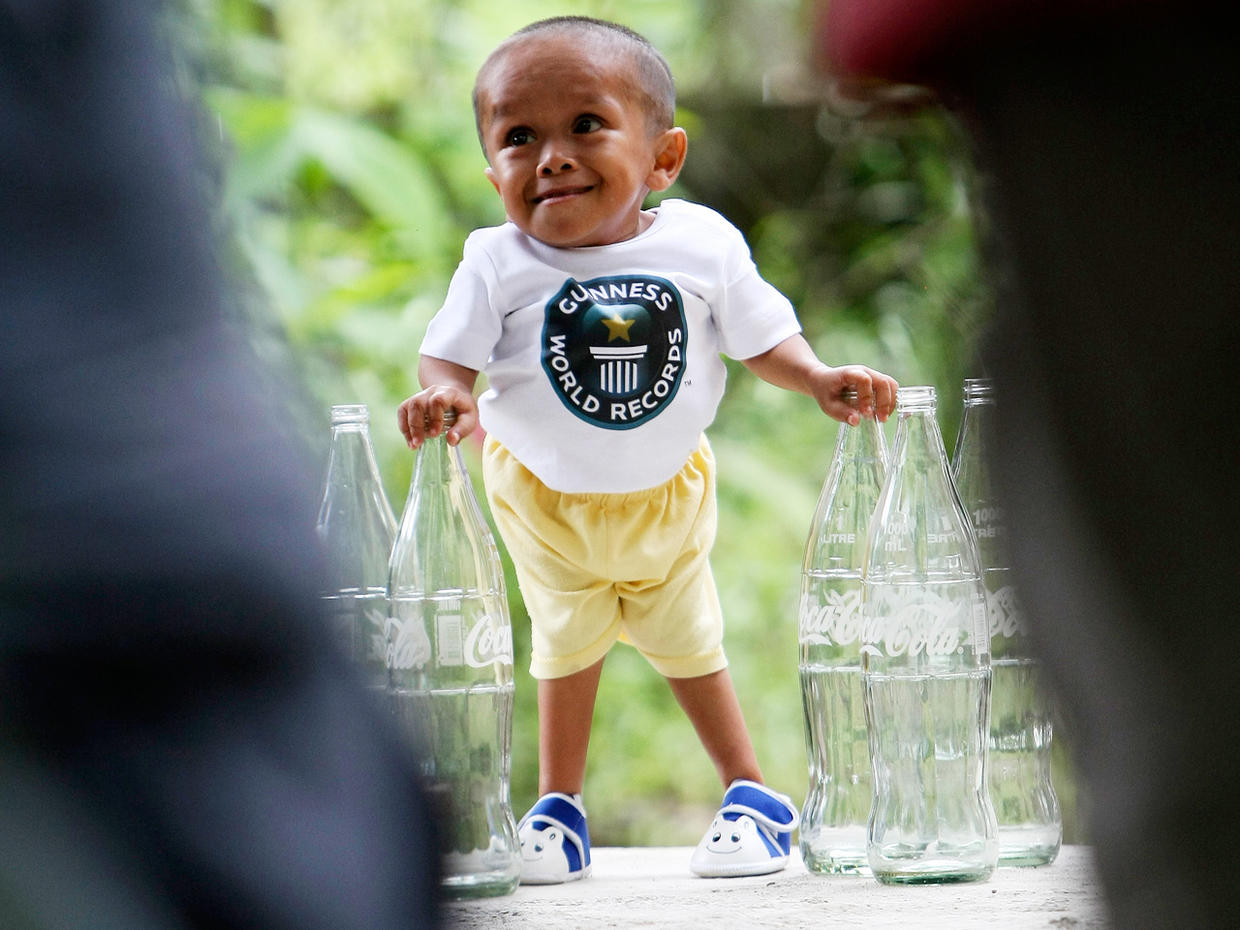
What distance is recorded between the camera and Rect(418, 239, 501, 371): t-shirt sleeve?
2.86 ft

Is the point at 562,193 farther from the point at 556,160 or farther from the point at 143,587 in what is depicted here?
the point at 143,587

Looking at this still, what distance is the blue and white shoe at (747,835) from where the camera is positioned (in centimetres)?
86

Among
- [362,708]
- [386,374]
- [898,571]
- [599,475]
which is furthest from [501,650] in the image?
[386,374]

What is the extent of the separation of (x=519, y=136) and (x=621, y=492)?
23 cm

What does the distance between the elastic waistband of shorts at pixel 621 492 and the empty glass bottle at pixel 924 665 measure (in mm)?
158

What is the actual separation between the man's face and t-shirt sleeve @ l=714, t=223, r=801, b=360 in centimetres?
9

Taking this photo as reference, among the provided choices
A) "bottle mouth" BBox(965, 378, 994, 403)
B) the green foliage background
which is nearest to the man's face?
"bottle mouth" BBox(965, 378, 994, 403)

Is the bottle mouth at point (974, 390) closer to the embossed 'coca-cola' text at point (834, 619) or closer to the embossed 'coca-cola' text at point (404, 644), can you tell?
the embossed 'coca-cola' text at point (834, 619)

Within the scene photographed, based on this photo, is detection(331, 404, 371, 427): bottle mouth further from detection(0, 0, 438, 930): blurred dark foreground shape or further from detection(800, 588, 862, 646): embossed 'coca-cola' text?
detection(0, 0, 438, 930): blurred dark foreground shape

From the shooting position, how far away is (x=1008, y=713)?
875 mm

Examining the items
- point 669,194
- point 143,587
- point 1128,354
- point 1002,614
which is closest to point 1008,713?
point 1002,614

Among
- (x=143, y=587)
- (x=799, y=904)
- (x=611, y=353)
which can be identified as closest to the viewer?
(x=143, y=587)

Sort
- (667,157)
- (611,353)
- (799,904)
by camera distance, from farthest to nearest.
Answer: (667,157), (611,353), (799,904)

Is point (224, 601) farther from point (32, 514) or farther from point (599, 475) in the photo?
point (599, 475)
